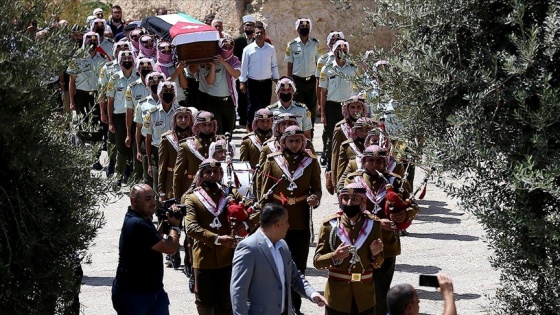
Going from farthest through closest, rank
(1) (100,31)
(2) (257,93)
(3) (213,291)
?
(1) (100,31) → (2) (257,93) → (3) (213,291)

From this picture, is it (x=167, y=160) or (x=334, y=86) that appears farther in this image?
(x=334, y=86)

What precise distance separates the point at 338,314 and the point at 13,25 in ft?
12.2

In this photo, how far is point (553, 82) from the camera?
8.93 meters

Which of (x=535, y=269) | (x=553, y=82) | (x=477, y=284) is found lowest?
(x=477, y=284)

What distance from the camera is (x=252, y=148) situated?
14.6 m

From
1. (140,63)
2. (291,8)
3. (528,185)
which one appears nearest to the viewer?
(528,185)

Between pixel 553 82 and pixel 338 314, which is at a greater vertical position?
pixel 553 82

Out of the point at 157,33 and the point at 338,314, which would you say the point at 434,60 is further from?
the point at 157,33

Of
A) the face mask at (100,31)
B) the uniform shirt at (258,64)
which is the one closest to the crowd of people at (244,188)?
the uniform shirt at (258,64)

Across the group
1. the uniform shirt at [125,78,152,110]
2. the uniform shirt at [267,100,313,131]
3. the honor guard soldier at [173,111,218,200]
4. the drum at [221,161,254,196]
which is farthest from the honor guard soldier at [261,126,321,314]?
the uniform shirt at [125,78,152,110]

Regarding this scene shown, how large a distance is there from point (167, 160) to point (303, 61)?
674 centimetres

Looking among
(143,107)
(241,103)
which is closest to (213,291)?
(143,107)

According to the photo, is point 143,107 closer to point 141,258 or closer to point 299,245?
point 299,245

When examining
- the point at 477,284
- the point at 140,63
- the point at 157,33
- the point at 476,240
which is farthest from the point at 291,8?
the point at 477,284
